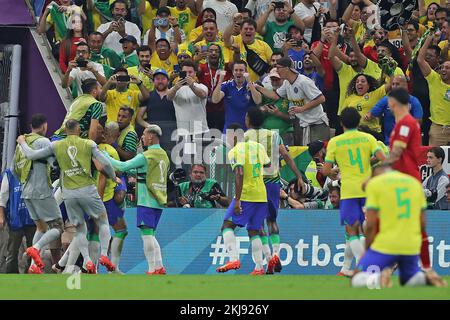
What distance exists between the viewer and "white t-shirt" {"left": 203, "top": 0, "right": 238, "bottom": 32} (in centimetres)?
2566

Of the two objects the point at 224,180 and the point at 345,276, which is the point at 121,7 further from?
the point at 345,276

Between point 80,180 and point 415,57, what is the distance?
810cm

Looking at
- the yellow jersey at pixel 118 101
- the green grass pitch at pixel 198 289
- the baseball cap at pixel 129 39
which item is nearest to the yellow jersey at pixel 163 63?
the baseball cap at pixel 129 39

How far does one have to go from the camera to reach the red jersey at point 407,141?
49.2 feet

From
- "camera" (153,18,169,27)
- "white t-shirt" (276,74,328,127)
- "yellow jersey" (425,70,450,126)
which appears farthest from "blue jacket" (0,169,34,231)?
"yellow jersey" (425,70,450,126)

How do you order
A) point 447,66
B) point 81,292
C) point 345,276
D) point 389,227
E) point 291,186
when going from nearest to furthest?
point 389,227 < point 81,292 < point 345,276 < point 291,186 < point 447,66

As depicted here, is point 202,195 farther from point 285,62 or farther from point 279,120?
point 285,62

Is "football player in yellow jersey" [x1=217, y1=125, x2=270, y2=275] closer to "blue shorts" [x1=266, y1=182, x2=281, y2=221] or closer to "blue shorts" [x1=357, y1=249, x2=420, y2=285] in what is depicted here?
"blue shorts" [x1=266, y1=182, x2=281, y2=221]

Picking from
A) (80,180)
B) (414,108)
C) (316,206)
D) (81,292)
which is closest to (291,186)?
(316,206)

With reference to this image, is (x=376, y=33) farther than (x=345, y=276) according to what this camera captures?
Yes

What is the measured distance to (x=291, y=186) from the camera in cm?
2200

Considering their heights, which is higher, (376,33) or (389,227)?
(376,33)

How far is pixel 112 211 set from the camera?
20750 millimetres

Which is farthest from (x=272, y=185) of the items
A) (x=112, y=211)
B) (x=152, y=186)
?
(x=112, y=211)
